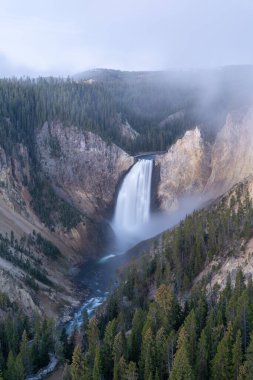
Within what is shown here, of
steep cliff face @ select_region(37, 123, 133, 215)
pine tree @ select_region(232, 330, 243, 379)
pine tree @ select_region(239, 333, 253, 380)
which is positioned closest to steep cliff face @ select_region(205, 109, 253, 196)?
steep cliff face @ select_region(37, 123, 133, 215)

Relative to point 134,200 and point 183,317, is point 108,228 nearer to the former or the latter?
point 134,200

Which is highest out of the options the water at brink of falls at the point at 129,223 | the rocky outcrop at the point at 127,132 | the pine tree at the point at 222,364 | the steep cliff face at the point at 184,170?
the rocky outcrop at the point at 127,132

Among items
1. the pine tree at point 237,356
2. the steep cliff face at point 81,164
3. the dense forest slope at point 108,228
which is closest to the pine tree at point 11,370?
the dense forest slope at point 108,228

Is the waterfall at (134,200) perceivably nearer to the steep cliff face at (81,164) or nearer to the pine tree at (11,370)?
the steep cliff face at (81,164)

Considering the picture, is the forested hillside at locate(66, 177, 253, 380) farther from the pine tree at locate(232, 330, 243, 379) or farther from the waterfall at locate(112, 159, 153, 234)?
the waterfall at locate(112, 159, 153, 234)

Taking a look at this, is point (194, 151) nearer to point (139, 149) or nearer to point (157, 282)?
point (139, 149)

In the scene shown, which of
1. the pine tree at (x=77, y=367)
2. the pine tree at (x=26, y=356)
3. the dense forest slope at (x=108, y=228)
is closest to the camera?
the pine tree at (x=77, y=367)

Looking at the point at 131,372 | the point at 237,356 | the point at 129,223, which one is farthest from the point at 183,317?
the point at 129,223

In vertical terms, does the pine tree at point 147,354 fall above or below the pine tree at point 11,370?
above
